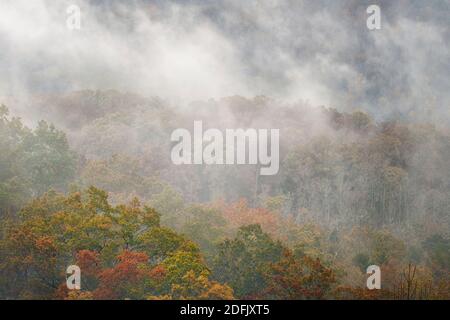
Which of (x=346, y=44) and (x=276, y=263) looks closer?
(x=276, y=263)

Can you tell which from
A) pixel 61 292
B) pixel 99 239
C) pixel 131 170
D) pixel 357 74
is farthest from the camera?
pixel 357 74

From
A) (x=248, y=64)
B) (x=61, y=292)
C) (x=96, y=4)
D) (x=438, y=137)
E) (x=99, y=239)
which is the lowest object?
(x=61, y=292)

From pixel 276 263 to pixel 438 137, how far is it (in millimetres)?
69803

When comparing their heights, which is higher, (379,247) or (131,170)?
(131,170)

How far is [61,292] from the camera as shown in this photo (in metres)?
30.3

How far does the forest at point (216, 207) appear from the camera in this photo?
31734 mm

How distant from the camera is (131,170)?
6825cm

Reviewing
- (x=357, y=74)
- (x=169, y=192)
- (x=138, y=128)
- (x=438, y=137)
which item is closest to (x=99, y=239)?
(x=169, y=192)

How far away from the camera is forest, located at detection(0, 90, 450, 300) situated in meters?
31.7

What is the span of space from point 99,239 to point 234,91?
389ft

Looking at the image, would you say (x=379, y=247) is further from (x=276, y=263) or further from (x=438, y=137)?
(x=438, y=137)

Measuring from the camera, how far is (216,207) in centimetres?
5562
